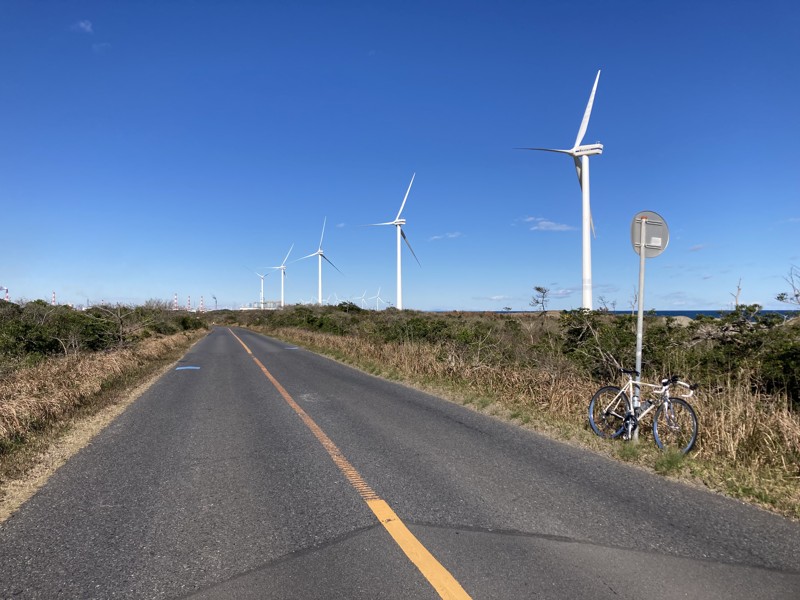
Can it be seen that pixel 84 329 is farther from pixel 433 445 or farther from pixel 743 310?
pixel 743 310

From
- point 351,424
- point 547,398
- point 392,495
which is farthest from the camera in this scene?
point 547,398

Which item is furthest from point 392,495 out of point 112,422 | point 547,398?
point 112,422

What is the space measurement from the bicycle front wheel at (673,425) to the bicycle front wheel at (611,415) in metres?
0.51

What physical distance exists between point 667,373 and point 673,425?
3.58 metres

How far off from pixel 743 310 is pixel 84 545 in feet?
35.9

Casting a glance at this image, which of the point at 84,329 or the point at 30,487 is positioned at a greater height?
the point at 84,329

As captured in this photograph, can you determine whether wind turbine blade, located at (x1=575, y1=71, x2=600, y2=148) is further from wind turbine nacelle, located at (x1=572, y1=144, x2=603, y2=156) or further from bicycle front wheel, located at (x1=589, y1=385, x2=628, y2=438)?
bicycle front wheel, located at (x1=589, y1=385, x2=628, y2=438)

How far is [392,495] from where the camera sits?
4.87m

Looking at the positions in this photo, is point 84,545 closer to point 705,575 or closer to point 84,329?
point 705,575

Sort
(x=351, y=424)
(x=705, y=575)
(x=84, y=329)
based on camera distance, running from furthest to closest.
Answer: (x=84, y=329) → (x=351, y=424) → (x=705, y=575)

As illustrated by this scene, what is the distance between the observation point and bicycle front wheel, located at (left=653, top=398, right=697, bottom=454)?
634 cm

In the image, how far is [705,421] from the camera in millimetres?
6531

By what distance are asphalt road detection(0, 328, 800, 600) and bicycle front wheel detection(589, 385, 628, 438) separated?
2.72 ft

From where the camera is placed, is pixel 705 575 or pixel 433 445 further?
pixel 433 445
